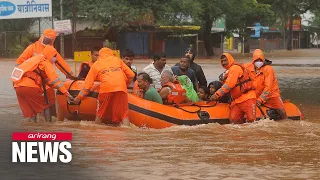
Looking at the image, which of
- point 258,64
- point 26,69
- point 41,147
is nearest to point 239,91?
point 258,64

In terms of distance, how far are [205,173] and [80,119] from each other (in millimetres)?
5082

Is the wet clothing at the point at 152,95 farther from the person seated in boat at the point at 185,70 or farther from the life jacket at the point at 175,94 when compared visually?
the person seated in boat at the point at 185,70

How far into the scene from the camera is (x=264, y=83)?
13719 mm

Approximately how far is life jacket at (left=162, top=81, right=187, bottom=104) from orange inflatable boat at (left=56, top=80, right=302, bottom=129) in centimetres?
20

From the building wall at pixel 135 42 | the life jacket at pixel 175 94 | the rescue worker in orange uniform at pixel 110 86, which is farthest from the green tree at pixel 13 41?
the rescue worker in orange uniform at pixel 110 86

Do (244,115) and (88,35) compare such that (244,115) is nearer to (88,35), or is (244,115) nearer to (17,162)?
(17,162)

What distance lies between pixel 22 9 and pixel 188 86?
119 ft

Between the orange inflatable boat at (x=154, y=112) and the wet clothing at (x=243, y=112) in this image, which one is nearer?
the orange inflatable boat at (x=154, y=112)

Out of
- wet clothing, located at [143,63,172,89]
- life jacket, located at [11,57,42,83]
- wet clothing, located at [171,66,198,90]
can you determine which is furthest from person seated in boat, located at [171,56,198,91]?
life jacket, located at [11,57,42,83]

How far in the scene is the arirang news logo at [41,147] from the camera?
376 inches

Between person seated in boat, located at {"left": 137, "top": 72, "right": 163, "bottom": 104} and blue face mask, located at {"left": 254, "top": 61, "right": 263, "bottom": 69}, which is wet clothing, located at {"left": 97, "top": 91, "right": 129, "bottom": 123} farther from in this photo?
blue face mask, located at {"left": 254, "top": 61, "right": 263, "bottom": 69}

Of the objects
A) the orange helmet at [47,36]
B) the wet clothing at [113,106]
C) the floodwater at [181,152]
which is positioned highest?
the orange helmet at [47,36]

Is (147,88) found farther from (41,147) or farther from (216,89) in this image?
(41,147)

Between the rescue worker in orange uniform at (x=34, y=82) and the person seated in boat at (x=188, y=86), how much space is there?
2004 mm
